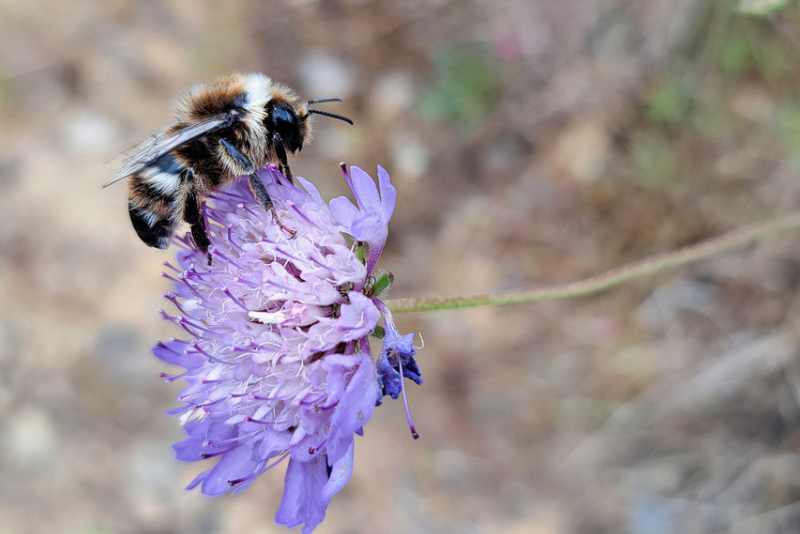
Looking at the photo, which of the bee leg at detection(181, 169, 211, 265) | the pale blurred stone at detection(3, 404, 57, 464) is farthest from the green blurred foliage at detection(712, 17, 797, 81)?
the pale blurred stone at detection(3, 404, 57, 464)

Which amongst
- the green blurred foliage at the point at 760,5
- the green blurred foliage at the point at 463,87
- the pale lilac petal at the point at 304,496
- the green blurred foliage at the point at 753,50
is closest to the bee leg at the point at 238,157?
the pale lilac petal at the point at 304,496

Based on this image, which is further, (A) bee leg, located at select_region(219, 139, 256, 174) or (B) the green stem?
(B) the green stem

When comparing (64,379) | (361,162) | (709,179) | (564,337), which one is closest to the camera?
(709,179)

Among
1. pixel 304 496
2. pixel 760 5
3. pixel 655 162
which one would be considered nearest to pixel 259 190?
pixel 304 496

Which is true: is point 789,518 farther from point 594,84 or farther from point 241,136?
point 241,136

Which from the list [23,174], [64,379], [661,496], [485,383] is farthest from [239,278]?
[23,174]

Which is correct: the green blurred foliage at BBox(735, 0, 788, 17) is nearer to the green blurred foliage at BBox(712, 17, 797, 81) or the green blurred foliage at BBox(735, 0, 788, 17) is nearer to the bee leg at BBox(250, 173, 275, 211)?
the green blurred foliage at BBox(712, 17, 797, 81)

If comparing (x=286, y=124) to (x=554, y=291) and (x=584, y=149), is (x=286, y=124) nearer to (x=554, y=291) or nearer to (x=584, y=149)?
(x=554, y=291)
